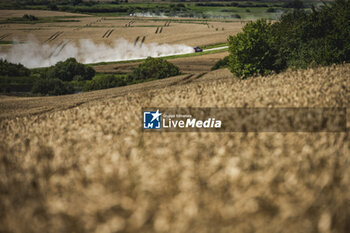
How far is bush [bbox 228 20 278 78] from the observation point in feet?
Answer: 103

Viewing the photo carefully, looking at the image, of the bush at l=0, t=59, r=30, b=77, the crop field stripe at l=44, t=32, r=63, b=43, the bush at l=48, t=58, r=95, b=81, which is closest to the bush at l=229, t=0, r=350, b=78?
the bush at l=48, t=58, r=95, b=81

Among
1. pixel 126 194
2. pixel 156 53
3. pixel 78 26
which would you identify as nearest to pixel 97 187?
pixel 126 194

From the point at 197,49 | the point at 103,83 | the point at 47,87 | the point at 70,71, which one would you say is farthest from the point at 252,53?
the point at 197,49

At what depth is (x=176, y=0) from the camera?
542 ft

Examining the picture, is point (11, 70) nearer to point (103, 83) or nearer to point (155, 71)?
point (103, 83)

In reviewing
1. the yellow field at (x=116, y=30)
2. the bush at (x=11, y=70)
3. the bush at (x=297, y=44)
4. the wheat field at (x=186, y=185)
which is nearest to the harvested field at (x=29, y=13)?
the yellow field at (x=116, y=30)

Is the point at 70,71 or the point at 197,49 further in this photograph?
the point at 197,49

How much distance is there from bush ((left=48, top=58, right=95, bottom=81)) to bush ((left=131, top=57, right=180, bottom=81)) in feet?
32.2

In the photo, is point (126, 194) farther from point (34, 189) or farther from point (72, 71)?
point (72, 71)

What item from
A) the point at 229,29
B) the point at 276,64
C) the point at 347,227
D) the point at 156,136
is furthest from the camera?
the point at 229,29

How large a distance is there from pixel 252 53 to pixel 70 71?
43.7m

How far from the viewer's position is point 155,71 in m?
60.2

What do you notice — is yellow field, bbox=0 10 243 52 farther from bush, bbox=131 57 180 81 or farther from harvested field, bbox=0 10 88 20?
bush, bbox=131 57 180 81

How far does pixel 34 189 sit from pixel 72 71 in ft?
208
